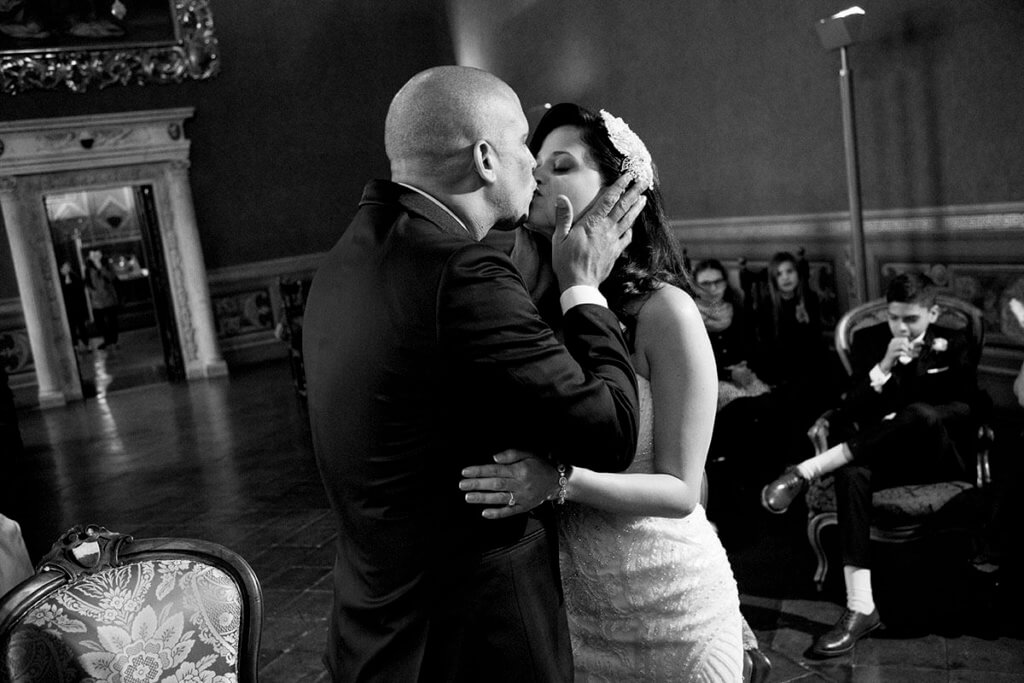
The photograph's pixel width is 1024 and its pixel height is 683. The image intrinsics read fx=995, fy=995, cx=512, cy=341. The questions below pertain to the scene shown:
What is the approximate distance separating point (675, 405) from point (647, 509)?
0.58ft

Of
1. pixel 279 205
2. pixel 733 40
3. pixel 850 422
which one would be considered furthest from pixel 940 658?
pixel 279 205

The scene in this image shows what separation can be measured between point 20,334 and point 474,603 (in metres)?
9.80

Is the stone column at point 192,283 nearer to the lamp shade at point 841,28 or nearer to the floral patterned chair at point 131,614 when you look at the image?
the lamp shade at point 841,28

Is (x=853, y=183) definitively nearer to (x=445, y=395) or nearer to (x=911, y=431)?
(x=911, y=431)

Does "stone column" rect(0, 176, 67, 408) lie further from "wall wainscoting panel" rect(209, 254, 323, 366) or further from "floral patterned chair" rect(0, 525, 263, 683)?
"floral patterned chair" rect(0, 525, 263, 683)

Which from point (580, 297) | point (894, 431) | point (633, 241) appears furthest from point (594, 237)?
point (894, 431)

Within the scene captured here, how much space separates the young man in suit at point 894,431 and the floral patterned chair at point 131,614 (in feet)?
6.45

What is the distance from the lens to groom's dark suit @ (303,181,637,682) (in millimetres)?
1212

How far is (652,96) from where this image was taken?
716 cm

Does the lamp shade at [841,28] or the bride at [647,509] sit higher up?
the lamp shade at [841,28]

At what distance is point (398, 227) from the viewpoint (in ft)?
4.16

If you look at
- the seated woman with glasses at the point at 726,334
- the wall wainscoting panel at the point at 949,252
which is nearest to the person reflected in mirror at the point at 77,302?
the seated woman with glasses at the point at 726,334

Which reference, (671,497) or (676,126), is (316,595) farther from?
(676,126)

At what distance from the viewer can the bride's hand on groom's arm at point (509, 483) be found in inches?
48.7
